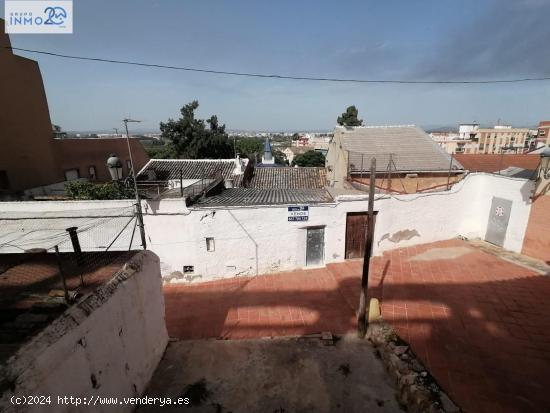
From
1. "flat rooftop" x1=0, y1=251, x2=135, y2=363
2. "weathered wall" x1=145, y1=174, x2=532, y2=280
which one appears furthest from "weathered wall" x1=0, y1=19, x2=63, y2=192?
"flat rooftop" x1=0, y1=251, x2=135, y2=363

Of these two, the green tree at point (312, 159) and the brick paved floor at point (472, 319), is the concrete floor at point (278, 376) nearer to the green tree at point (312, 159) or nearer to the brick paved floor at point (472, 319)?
the brick paved floor at point (472, 319)

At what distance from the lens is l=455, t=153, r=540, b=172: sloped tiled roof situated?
52.4 ft

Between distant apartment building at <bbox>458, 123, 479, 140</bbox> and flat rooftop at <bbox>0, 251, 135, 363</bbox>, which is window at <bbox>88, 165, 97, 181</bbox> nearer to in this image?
flat rooftop at <bbox>0, 251, 135, 363</bbox>

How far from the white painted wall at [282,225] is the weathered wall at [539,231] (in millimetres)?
→ 251

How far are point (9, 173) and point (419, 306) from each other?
20.3 metres

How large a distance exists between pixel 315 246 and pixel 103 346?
26.4 ft

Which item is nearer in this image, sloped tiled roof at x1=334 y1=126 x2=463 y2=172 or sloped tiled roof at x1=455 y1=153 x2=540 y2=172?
sloped tiled roof at x1=455 y1=153 x2=540 y2=172

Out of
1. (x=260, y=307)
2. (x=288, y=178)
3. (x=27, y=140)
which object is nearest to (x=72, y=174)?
(x=27, y=140)

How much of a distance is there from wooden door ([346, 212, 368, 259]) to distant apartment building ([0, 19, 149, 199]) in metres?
12.1

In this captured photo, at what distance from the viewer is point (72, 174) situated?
19.6 m

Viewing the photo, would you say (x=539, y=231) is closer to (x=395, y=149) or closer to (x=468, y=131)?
(x=395, y=149)

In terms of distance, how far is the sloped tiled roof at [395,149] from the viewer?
1617cm

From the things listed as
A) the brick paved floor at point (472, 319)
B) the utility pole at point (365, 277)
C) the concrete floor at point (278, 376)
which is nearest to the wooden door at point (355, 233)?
the brick paved floor at point (472, 319)

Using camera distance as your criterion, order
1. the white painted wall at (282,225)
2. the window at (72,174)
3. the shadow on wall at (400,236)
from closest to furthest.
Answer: the white painted wall at (282,225) < the shadow on wall at (400,236) < the window at (72,174)
